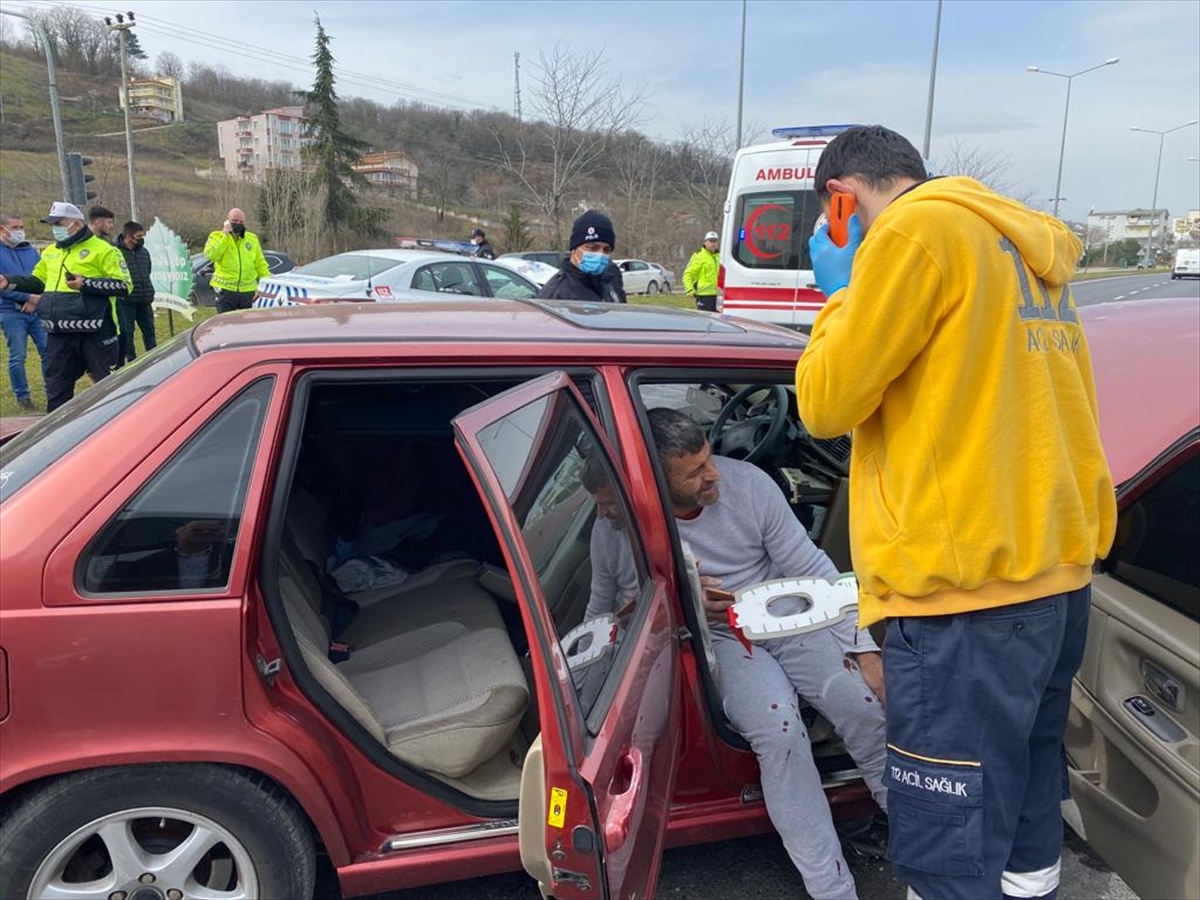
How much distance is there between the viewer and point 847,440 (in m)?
3.26

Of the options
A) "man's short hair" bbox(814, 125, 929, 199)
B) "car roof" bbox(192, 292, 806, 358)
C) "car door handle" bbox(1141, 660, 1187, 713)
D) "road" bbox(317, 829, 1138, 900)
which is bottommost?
"road" bbox(317, 829, 1138, 900)

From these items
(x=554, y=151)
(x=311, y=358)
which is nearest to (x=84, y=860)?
(x=311, y=358)

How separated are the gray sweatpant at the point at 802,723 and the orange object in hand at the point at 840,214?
3.33ft

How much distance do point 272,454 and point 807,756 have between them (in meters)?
1.45

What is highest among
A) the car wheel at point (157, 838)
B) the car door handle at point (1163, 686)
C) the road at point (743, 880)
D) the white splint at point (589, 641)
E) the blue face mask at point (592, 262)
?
the blue face mask at point (592, 262)

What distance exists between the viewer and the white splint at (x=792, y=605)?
2.13 meters

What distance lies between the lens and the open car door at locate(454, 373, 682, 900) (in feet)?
4.52

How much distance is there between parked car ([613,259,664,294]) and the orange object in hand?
23.9m

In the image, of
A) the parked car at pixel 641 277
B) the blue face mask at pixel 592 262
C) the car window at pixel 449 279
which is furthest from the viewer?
the parked car at pixel 641 277

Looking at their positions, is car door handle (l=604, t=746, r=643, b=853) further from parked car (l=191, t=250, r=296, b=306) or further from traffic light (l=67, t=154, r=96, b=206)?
parked car (l=191, t=250, r=296, b=306)

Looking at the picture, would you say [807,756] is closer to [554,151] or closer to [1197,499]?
[1197,499]

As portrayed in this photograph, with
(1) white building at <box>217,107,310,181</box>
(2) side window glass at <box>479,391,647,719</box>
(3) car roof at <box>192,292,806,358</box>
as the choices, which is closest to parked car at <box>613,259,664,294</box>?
(3) car roof at <box>192,292,806,358</box>

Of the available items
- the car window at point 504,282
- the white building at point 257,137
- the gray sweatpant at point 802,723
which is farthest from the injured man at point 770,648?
the white building at point 257,137

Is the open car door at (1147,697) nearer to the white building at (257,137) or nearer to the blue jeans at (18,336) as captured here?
the blue jeans at (18,336)
